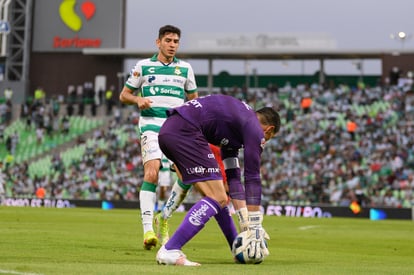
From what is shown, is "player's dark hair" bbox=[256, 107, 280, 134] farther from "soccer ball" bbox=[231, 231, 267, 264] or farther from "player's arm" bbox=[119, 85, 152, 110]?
"player's arm" bbox=[119, 85, 152, 110]

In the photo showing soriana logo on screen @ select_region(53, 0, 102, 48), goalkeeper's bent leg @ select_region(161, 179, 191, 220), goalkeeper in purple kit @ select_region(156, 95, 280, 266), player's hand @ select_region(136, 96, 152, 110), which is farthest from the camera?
soriana logo on screen @ select_region(53, 0, 102, 48)

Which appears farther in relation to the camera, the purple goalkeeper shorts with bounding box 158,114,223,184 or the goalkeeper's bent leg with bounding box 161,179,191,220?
the goalkeeper's bent leg with bounding box 161,179,191,220

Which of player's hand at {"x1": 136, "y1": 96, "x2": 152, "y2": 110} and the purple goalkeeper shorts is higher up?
player's hand at {"x1": 136, "y1": 96, "x2": 152, "y2": 110}

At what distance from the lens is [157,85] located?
12.6 m

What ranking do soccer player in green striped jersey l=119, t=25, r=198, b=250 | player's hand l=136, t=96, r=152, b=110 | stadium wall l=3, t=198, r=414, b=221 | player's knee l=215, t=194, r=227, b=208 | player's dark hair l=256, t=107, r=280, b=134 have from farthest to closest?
stadium wall l=3, t=198, r=414, b=221 < soccer player in green striped jersey l=119, t=25, r=198, b=250 < player's hand l=136, t=96, r=152, b=110 < player's dark hair l=256, t=107, r=280, b=134 < player's knee l=215, t=194, r=227, b=208

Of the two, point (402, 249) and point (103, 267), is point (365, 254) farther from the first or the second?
point (103, 267)

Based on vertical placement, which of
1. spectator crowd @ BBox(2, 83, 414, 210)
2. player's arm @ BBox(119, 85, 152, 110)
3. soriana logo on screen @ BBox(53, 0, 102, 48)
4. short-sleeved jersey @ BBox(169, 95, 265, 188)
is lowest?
spectator crowd @ BBox(2, 83, 414, 210)

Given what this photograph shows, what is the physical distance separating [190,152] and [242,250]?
1.23m

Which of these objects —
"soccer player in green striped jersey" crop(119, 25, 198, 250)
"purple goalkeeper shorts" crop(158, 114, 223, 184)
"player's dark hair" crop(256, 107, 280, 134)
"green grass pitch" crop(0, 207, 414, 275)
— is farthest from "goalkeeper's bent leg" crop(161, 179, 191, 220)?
"player's dark hair" crop(256, 107, 280, 134)

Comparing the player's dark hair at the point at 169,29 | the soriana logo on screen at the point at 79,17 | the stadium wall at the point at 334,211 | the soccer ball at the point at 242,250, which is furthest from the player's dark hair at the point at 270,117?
the soriana logo on screen at the point at 79,17

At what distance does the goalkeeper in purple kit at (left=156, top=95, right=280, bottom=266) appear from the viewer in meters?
8.67

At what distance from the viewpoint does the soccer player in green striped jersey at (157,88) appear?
12180mm

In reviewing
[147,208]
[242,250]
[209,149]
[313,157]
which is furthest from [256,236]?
[313,157]

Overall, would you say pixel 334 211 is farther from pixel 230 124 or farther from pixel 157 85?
pixel 230 124
